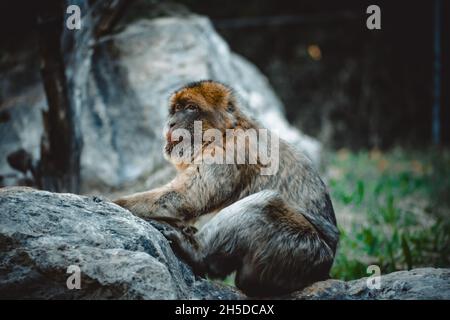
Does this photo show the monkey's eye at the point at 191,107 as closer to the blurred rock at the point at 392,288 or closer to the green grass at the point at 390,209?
the blurred rock at the point at 392,288

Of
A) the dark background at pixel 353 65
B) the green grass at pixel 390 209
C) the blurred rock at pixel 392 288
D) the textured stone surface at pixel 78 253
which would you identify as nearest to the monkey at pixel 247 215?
the blurred rock at pixel 392 288

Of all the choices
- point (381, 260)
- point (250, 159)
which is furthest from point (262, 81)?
point (250, 159)

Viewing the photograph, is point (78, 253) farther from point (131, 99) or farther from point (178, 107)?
point (131, 99)

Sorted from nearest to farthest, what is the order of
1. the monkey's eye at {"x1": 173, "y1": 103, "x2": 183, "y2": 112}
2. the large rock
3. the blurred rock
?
the blurred rock → the monkey's eye at {"x1": 173, "y1": 103, "x2": 183, "y2": 112} → the large rock

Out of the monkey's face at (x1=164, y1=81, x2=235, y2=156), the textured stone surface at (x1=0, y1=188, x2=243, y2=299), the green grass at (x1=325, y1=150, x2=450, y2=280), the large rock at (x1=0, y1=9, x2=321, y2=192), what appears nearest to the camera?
the textured stone surface at (x1=0, y1=188, x2=243, y2=299)

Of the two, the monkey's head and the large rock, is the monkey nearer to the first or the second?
the monkey's head

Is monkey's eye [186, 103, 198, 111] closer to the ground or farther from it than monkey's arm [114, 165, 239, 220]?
farther from it

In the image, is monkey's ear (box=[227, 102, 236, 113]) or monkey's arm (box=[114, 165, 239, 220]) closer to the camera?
monkey's arm (box=[114, 165, 239, 220])

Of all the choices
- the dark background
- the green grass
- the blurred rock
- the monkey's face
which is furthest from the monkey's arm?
the dark background

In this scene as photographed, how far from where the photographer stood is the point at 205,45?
9227 millimetres

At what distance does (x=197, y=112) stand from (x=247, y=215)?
1.13 m

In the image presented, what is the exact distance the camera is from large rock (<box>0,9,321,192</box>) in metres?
8.10

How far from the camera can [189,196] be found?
3.78 meters

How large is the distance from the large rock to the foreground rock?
432 centimetres
